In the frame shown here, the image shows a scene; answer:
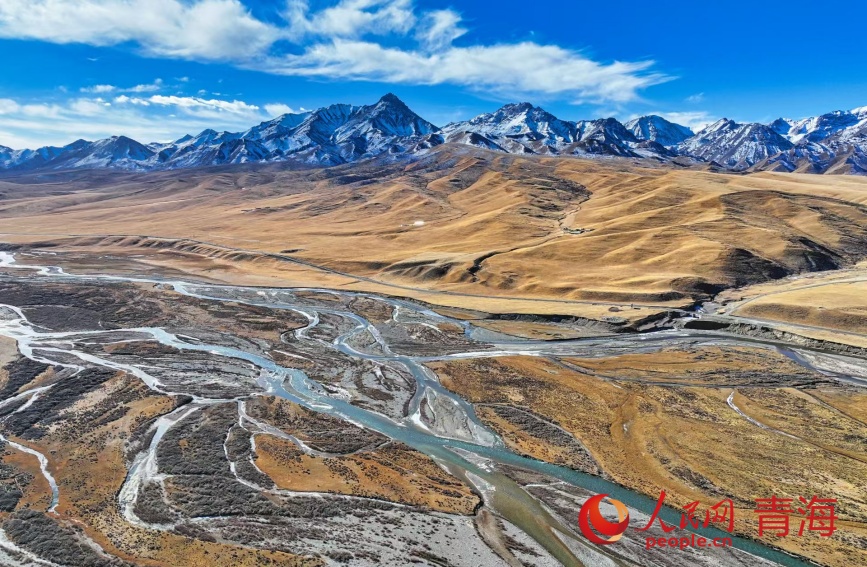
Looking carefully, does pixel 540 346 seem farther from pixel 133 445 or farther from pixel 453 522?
pixel 133 445

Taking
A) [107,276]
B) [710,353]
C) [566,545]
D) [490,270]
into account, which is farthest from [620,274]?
[107,276]

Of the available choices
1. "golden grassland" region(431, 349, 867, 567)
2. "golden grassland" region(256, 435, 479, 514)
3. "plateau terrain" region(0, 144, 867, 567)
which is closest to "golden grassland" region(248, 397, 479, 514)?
"golden grassland" region(256, 435, 479, 514)

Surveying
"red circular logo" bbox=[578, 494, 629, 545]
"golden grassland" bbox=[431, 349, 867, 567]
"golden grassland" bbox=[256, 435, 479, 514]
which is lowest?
"golden grassland" bbox=[256, 435, 479, 514]

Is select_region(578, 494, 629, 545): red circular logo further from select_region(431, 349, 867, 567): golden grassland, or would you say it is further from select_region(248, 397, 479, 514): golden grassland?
select_region(248, 397, 479, 514): golden grassland

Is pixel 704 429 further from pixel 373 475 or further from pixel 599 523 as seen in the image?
pixel 373 475

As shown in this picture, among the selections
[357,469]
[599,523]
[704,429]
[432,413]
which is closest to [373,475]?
[357,469]
